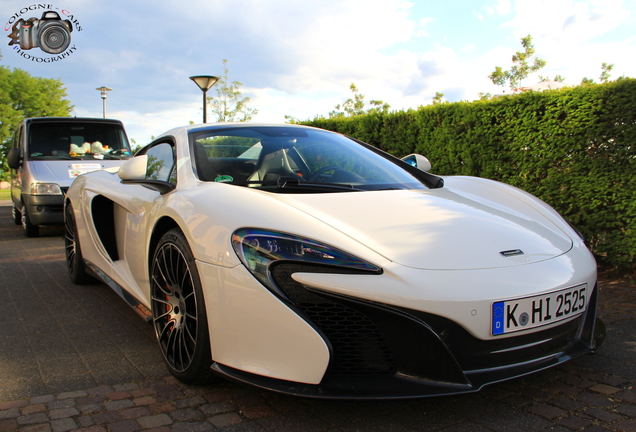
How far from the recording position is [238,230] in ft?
7.19

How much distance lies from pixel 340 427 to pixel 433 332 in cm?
58

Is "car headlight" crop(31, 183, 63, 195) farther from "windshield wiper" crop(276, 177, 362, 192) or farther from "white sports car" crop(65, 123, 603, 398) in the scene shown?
"windshield wiper" crop(276, 177, 362, 192)

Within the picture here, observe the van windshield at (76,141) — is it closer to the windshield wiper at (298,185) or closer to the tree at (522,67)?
the windshield wiper at (298,185)

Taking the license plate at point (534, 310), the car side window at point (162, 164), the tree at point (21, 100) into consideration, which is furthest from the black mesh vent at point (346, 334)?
the tree at point (21, 100)

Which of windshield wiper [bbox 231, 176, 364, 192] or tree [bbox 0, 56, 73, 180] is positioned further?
tree [bbox 0, 56, 73, 180]

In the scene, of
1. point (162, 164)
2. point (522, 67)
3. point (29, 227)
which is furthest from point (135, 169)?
point (522, 67)

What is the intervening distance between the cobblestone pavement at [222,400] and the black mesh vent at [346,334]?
0.16 meters

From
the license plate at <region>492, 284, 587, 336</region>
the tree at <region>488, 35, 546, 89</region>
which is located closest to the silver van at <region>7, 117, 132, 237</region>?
the license plate at <region>492, 284, 587, 336</region>

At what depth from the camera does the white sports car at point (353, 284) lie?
1.96m

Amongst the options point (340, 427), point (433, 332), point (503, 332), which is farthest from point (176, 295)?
point (503, 332)

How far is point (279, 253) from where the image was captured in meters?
2.06

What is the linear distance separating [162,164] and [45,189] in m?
5.49

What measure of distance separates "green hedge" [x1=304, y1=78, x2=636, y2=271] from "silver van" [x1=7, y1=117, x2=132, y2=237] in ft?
18.5

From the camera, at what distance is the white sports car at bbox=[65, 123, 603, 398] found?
1961 mm
